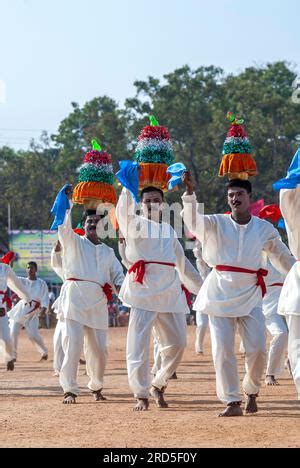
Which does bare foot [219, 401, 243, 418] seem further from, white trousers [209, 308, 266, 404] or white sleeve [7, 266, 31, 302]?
white sleeve [7, 266, 31, 302]

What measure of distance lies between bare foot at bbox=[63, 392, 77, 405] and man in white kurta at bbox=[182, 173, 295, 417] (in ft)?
7.68

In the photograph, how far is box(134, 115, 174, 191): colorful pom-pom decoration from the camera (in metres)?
11.5

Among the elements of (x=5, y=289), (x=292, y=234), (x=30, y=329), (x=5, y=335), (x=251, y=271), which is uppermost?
(x=292, y=234)

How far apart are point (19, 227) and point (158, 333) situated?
37.5 meters

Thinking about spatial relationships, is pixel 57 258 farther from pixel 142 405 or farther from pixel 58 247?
pixel 142 405

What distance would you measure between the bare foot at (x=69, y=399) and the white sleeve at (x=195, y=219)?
113 inches

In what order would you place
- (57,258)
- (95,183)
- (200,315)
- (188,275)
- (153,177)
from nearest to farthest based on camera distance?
1. (153,177)
2. (188,275)
3. (95,183)
4. (57,258)
5. (200,315)

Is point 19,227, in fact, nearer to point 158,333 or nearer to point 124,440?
point 158,333

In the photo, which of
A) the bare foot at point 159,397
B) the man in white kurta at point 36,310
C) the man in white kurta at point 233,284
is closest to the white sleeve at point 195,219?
the man in white kurta at point 233,284

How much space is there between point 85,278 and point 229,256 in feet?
8.83

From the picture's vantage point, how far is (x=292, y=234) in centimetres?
927

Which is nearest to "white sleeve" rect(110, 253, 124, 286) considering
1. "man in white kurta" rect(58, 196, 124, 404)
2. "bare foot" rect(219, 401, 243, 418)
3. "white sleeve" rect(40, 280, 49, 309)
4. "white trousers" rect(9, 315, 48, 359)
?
"man in white kurta" rect(58, 196, 124, 404)

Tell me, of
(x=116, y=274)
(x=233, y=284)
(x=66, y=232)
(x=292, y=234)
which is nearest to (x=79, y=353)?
(x=116, y=274)

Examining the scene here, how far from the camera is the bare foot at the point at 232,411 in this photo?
33.0 feet
